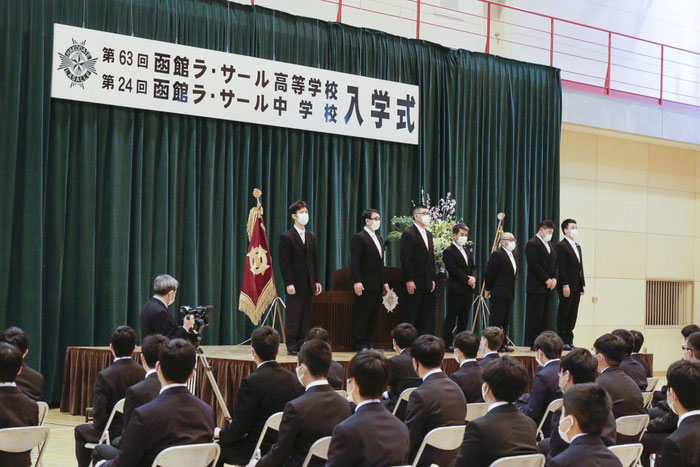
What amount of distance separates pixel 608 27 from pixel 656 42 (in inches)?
46.9

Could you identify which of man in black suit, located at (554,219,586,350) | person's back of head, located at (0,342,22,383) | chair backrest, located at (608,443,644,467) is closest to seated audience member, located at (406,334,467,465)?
chair backrest, located at (608,443,644,467)

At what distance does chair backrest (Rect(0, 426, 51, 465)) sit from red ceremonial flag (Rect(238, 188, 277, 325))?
521cm

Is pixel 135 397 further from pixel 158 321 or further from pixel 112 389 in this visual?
pixel 158 321

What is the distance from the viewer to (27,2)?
29.0 ft

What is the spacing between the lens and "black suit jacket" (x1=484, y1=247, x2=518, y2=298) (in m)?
9.98

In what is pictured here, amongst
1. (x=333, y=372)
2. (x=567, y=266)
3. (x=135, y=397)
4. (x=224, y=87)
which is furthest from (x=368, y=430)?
(x=567, y=266)

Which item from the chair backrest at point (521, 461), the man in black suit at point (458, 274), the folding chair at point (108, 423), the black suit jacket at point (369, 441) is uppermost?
the man in black suit at point (458, 274)

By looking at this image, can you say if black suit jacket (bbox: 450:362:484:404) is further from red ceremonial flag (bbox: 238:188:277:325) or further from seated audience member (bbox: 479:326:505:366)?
red ceremonial flag (bbox: 238:188:277:325)

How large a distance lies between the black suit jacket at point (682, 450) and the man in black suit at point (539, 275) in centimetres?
681

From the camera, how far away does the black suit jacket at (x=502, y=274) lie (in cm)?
998

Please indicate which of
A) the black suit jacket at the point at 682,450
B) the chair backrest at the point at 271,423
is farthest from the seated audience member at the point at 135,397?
the black suit jacket at the point at 682,450

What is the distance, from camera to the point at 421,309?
945 centimetres

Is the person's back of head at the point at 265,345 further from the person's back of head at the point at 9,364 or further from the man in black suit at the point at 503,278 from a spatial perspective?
the man in black suit at the point at 503,278

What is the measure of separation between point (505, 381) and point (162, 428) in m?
1.41
